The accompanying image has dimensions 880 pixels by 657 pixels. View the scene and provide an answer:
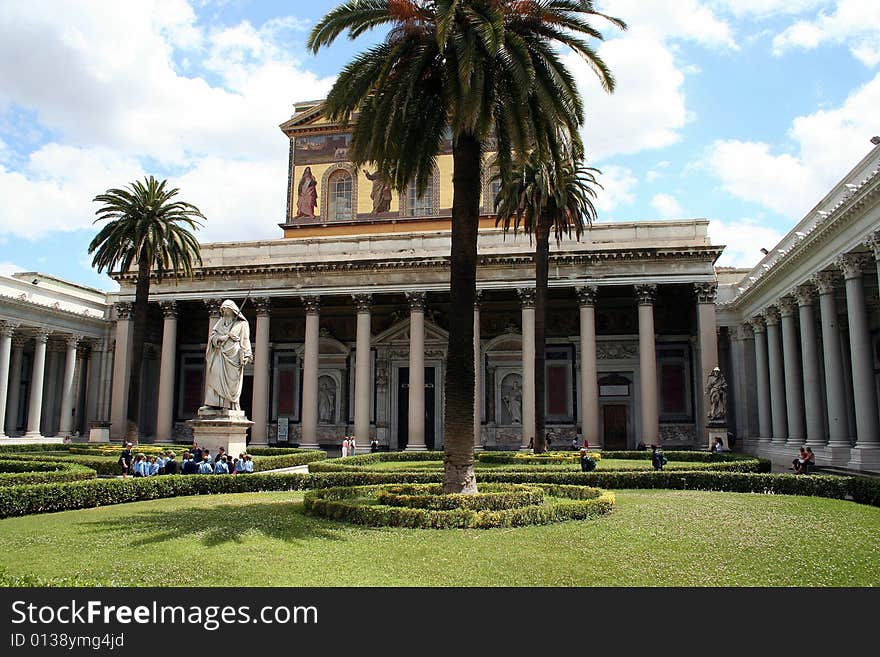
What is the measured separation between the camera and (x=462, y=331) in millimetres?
16016

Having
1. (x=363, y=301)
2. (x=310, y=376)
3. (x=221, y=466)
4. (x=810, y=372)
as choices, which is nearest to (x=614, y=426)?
(x=810, y=372)

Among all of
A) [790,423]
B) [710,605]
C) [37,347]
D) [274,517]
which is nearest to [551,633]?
[710,605]

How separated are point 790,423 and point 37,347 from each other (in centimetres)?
4215

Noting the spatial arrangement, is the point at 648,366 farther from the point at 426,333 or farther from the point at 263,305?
the point at 263,305

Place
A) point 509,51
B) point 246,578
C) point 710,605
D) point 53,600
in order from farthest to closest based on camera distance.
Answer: point 509,51
point 246,578
point 710,605
point 53,600

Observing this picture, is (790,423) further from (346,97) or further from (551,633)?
(551,633)

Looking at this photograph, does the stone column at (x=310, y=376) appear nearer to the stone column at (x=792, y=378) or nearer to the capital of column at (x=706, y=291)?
the capital of column at (x=706, y=291)

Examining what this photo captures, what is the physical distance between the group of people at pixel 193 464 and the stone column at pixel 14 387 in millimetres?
A: 27975

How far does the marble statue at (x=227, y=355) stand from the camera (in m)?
23.6

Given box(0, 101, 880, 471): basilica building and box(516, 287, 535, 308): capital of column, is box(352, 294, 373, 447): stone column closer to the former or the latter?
box(0, 101, 880, 471): basilica building

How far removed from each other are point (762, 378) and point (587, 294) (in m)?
10.8

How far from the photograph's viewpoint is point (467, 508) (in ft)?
45.6

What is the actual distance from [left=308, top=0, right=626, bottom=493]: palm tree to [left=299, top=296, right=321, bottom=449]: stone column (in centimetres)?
2554

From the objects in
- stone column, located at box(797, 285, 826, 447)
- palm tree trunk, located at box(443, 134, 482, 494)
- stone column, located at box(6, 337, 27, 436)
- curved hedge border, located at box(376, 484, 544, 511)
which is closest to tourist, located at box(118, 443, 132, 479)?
curved hedge border, located at box(376, 484, 544, 511)
